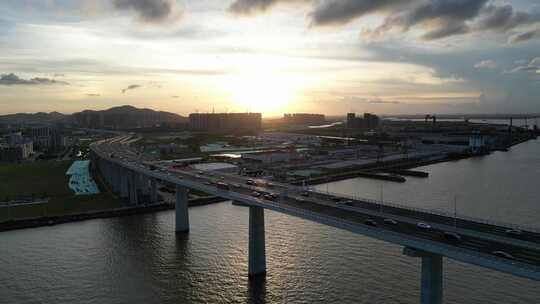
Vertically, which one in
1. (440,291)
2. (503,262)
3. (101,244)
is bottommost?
(101,244)

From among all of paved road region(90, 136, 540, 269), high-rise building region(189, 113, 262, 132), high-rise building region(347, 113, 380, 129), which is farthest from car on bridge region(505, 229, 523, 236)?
high-rise building region(347, 113, 380, 129)

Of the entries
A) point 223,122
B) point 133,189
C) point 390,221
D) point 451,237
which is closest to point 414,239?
point 451,237

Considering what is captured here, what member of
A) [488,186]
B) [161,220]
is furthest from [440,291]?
[488,186]

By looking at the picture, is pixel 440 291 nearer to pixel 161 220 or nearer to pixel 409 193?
pixel 161 220

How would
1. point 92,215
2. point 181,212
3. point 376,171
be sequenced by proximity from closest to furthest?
point 181,212
point 92,215
point 376,171

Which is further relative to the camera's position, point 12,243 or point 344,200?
point 12,243

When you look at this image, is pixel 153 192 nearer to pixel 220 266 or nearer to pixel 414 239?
pixel 220 266

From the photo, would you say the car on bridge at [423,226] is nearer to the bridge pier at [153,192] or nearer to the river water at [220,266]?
the river water at [220,266]
